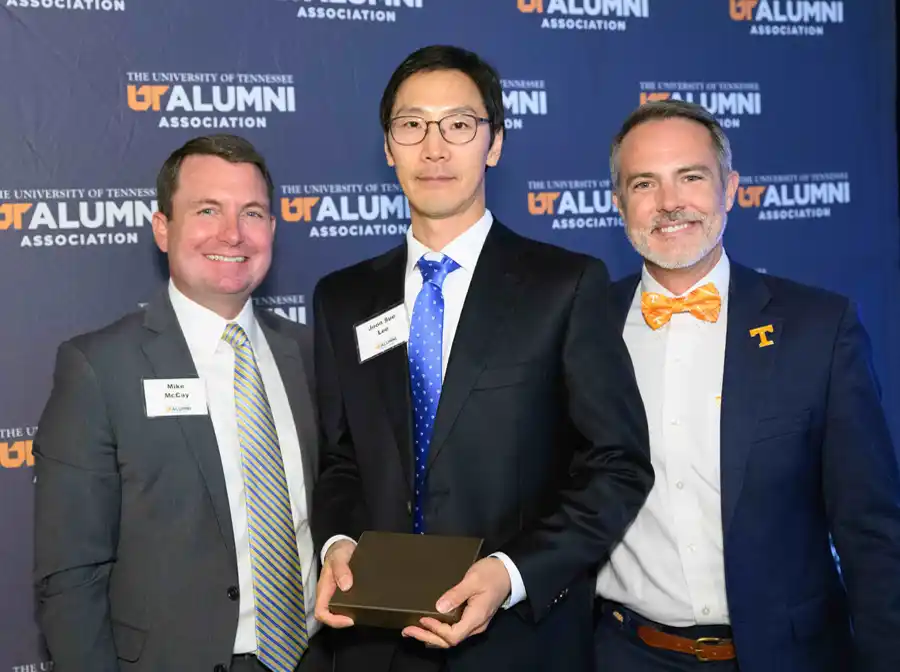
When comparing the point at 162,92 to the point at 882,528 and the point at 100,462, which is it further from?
the point at 882,528

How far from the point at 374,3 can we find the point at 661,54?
1287 millimetres

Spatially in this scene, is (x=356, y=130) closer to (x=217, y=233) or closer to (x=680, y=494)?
(x=217, y=233)

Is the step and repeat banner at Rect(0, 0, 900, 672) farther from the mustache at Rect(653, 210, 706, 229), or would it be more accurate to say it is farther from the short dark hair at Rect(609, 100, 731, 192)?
the mustache at Rect(653, 210, 706, 229)

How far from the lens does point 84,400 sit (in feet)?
7.53

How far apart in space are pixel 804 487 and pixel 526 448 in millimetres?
757

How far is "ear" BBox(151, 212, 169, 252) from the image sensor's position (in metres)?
2.62

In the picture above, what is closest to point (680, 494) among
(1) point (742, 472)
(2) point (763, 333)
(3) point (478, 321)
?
(1) point (742, 472)

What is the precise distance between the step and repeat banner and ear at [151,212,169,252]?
483 millimetres

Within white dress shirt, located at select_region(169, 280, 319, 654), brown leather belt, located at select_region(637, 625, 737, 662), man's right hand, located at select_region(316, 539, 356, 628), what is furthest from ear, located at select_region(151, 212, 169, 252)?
brown leather belt, located at select_region(637, 625, 737, 662)

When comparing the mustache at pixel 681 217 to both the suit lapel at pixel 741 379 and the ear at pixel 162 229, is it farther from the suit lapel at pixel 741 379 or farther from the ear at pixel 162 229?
the ear at pixel 162 229

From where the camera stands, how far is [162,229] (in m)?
2.63

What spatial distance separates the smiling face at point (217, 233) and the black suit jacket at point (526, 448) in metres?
0.64

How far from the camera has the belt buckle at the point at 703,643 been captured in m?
2.18

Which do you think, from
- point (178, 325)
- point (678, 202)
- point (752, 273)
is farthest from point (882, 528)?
point (178, 325)
